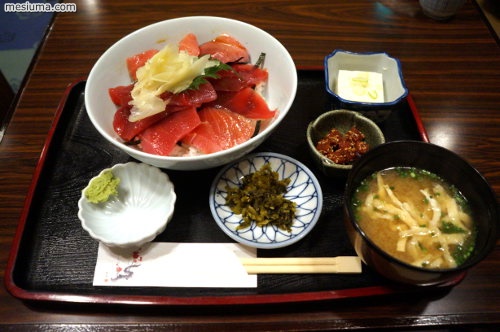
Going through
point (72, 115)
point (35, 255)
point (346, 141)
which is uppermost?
point (346, 141)

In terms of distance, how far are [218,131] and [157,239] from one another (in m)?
0.52

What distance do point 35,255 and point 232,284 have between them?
2.66 feet

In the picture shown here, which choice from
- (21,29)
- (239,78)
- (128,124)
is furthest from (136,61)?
(21,29)

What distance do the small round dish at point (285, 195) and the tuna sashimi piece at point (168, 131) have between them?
0.24 meters

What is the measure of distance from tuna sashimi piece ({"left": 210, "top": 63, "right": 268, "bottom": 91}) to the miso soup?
2.37 ft

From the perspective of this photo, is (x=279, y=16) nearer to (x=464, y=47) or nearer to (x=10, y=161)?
(x=464, y=47)

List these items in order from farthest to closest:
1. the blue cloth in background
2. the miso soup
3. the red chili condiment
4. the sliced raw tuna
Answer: the blue cloth in background, the sliced raw tuna, the red chili condiment, the miso soup

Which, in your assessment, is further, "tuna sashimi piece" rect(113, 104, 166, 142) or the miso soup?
"tuna sashimi piece" rect(113, 104, 166, 142)

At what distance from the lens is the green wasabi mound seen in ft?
5.05

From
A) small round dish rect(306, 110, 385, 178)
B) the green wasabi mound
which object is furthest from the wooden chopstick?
the green wasabi mound

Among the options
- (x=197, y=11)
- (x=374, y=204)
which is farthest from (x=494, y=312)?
(x=197, y=11)

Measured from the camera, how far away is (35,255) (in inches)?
59.4

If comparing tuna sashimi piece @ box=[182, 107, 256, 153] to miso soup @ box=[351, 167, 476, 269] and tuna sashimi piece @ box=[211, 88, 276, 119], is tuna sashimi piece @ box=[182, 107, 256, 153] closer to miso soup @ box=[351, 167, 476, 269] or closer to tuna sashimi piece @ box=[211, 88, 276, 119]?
tuna sashimi piece @ box=[211, 88, 276, 119]

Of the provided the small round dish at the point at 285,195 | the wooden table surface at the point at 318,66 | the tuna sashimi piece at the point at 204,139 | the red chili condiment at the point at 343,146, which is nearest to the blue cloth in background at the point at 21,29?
the wooden table surface at the point at 318,66
